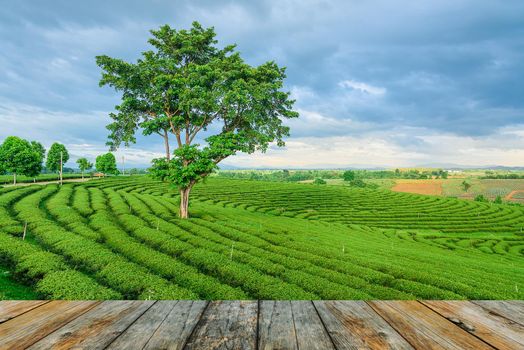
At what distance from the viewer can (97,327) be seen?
2.11 meters

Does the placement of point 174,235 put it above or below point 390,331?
below

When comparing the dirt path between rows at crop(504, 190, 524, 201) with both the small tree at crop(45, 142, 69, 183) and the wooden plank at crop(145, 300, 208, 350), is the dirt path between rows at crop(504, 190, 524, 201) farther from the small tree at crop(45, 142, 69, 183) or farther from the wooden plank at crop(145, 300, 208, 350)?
the small tree at crop(45, 142, 69, 183)

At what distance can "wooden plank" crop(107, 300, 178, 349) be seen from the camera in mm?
1877

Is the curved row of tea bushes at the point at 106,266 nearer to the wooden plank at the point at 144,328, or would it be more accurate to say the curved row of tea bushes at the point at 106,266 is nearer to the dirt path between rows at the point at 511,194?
the wooden plank at the point at 144,328

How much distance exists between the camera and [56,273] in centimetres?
1129

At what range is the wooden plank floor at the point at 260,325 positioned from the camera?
1.92 meters

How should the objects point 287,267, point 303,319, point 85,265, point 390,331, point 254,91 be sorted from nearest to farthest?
point 390,331 < point 303,319 < point 85,265 < point 287,267 < point 254,91

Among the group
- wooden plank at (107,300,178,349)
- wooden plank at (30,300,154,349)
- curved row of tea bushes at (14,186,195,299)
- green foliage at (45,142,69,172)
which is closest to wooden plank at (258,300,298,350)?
wooden plank at (107,300,178,349)

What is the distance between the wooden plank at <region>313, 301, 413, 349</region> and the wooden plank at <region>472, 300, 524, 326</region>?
110cm

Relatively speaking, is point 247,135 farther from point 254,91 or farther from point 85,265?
point 85,265

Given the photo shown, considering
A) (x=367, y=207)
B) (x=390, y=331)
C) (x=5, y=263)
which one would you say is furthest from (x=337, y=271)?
(x=367, y=207)

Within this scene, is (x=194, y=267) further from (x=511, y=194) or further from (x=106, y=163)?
(x=511, y=194)

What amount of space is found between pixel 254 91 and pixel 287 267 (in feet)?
52.8

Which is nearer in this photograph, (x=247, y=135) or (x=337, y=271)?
(x=337, y=271)
